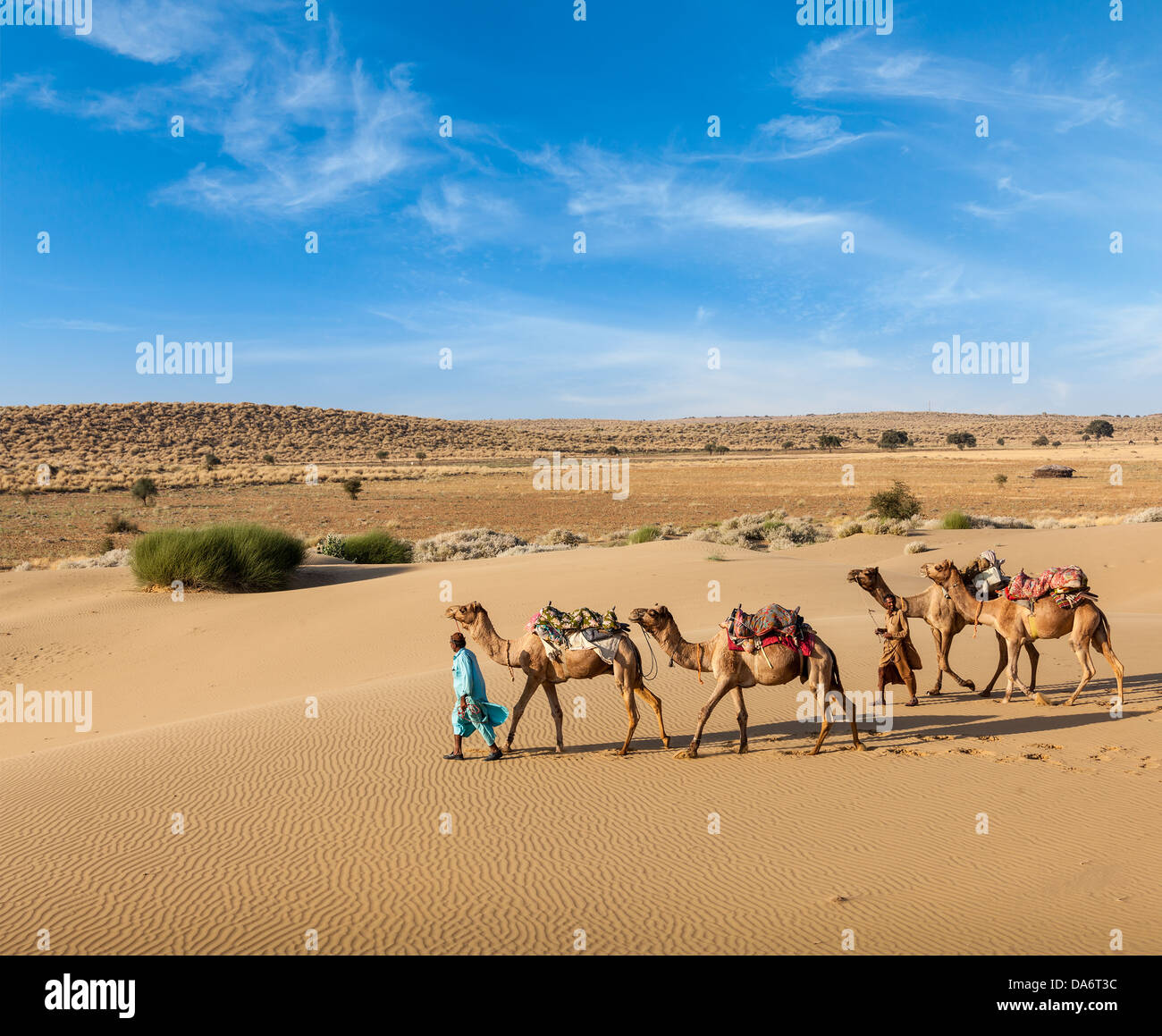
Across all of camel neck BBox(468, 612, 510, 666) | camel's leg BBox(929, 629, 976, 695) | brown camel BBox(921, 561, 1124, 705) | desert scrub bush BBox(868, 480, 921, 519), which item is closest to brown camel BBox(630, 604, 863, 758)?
camel neck BBox(468, 612, 510, 666)

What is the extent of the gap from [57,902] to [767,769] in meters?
5.86

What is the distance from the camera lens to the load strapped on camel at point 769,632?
8.63 metres

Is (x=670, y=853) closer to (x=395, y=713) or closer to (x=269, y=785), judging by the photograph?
(x=269, y=785)

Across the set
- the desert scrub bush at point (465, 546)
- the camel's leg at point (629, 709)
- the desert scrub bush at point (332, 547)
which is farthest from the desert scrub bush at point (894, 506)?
the camel's leg at point (629, 709)

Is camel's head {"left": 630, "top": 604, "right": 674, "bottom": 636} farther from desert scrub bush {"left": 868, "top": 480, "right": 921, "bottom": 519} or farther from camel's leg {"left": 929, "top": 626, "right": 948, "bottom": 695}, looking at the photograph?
desert scrub bush {"left": 868, "top": 480, "right": 921, "bottom": 519}

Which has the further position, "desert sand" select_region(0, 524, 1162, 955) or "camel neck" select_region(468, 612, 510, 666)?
"camel neck" select_region(468, 612, 510, 666)

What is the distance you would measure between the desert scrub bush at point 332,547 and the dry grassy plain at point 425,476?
1002 cm

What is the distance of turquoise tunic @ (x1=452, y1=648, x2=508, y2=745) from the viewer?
909cm

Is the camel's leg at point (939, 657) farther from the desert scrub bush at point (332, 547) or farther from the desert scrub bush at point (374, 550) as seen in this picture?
the desert scrub bush at point (374, 550)

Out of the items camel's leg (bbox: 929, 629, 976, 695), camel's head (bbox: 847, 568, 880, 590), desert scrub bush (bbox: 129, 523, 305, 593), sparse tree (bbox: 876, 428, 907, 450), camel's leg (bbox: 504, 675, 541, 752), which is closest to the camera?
camel's leg (bbox: 504, 675, 541, 752)

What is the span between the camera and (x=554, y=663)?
9023 millimetres

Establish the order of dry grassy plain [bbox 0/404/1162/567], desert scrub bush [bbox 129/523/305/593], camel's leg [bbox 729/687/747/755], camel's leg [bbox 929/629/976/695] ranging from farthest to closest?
dry grassy plain [bbox 0/404/1162/567] < desert scrub bush [bbox 129/523/305/593] < camel's leg [bbox 929/629/976/695] < camel's leg [bbox 729/687/747/755]

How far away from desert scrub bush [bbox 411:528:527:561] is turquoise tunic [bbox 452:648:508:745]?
19328mm
